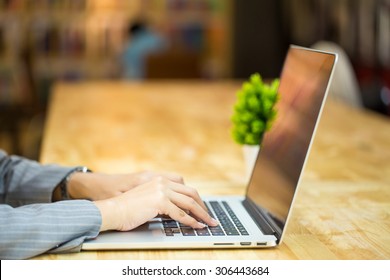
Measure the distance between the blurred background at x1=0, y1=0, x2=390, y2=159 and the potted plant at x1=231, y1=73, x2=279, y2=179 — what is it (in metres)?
5.47

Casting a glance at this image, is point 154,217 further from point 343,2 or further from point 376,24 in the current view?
point 343,2

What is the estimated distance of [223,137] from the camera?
317 cm

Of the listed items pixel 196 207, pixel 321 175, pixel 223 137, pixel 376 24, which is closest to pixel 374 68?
pixel 376 24

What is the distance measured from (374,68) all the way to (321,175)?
15.3 ft

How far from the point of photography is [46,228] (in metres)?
1.45

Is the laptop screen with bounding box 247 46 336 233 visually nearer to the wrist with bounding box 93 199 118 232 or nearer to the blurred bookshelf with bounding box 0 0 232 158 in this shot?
the wrist with bounding box 93 199 118 232

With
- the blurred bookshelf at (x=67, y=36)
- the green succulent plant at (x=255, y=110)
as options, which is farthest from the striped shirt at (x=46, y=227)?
the blurred bookshelf at (x=67, y=36)

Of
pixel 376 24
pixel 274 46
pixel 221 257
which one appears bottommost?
pixel 274 46

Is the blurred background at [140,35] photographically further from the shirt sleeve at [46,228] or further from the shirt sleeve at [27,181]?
the shirt sleeve at [46,228]

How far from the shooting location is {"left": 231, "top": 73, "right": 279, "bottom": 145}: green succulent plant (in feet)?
6.61

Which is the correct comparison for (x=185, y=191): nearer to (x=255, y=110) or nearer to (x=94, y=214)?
(x=94, y=214)

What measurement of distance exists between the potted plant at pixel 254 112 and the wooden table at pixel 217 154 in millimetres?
134

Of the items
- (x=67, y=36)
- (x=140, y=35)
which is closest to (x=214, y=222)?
(x=140, y=35)
